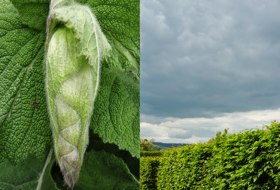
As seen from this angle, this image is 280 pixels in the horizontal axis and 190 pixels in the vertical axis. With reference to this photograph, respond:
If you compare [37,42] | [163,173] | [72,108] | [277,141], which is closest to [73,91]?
[72,108]

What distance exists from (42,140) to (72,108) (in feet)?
0.98

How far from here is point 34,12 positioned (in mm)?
682

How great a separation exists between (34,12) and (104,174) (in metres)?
0.30

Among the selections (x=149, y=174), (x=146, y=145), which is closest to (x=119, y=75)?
(x=149, y=174)

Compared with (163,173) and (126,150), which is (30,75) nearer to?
(126,150)

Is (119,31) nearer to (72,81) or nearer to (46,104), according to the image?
(46,104)

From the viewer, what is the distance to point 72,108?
0.43 meters

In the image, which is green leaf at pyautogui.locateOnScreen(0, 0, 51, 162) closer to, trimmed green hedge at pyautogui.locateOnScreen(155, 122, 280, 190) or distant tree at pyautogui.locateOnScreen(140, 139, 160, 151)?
trimmed green hedge at pyautogui.locateOnScreen(155, 122, 280, 190)

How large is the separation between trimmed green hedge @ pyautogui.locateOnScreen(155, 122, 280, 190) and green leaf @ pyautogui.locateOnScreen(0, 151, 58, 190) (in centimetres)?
153

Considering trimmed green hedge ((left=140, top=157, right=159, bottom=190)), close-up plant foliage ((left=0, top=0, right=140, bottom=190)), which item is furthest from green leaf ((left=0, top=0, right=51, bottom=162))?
trimmed green hedge ((left=140, top=157, right=159, bottom=190))

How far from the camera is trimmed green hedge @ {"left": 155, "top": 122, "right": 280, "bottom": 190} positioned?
2.15 metres

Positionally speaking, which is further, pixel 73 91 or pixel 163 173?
pixel 163 173

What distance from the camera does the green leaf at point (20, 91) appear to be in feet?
2.28

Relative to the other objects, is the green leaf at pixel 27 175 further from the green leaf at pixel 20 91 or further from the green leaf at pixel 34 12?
the green leaf at pixel 34 12
